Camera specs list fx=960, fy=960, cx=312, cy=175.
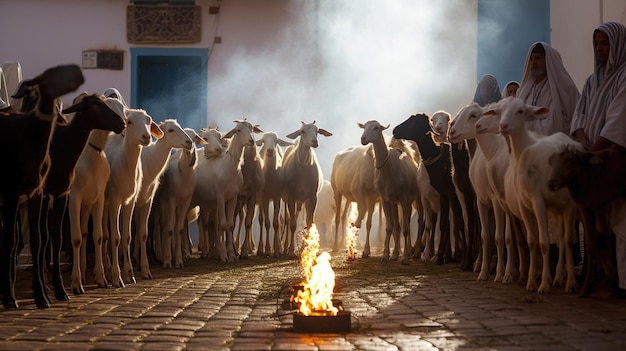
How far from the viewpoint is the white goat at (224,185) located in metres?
15.8

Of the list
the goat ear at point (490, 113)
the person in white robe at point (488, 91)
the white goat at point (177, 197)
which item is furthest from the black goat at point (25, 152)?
the person in white robe at point (488, 91)

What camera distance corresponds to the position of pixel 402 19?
918 inches

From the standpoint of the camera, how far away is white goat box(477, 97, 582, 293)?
9.62 m

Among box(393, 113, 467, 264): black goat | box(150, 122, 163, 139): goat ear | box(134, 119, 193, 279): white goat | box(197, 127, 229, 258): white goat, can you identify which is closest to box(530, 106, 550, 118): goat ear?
box(393, 113, 467, 264): black goat

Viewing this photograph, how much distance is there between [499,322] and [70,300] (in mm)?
4281

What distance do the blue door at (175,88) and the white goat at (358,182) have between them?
494 centimetres

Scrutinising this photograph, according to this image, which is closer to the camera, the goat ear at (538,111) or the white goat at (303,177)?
the goat ear at (538,111)

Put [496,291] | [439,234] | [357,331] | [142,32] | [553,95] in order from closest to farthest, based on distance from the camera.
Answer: [357,331]
[496,291]
[553,95]
[439,234]
[142,32]

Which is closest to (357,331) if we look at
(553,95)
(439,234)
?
(553,95)

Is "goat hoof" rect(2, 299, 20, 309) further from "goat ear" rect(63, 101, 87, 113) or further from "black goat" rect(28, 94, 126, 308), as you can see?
"goat ear" rect(63, 101, 87, 113)

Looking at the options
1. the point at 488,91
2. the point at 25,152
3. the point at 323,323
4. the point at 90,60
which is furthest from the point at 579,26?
the point at 323,323

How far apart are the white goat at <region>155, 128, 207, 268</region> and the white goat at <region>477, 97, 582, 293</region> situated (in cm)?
581

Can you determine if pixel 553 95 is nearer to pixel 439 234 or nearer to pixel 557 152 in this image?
pixel 557 152

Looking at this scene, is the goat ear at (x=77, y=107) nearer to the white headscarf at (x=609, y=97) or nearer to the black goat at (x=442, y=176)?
the white headscarf at (x=609, y=97)
